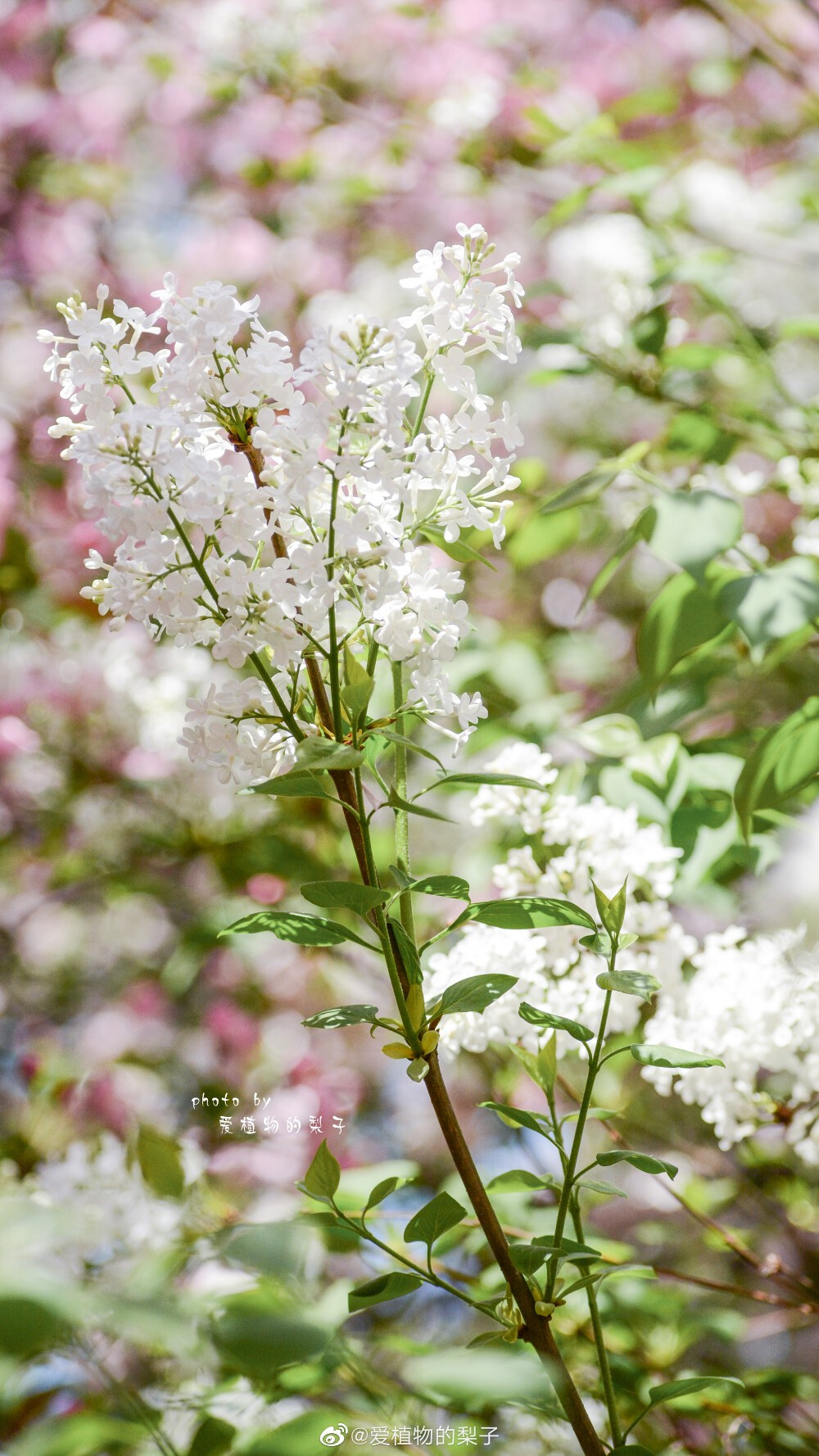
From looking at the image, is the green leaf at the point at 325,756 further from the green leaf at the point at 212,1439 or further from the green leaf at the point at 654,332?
the green leaf at the point at 654,332

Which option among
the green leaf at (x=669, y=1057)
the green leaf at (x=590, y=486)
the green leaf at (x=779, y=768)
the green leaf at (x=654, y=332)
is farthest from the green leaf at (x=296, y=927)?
the green leaf at (x=654, y=332)

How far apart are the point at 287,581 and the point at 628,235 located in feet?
2.38

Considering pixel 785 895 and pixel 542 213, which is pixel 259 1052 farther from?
pixel 542 213

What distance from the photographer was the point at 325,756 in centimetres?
29

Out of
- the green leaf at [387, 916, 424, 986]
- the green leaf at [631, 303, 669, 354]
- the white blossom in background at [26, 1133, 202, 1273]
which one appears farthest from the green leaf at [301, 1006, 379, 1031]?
the green leaf at [631, 303, 669, 354]

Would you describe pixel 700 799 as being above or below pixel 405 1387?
above

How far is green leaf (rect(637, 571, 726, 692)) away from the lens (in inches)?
19.2

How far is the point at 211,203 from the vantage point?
1.41 meters

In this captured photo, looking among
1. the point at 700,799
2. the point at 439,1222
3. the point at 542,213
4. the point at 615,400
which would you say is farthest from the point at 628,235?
the point at 439,1222

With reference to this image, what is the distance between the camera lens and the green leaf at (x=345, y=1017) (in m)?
0.32

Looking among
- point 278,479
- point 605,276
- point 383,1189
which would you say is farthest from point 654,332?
point 383,1189

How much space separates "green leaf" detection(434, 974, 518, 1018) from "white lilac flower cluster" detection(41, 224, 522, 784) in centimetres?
9

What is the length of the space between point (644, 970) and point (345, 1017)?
7.9 inches

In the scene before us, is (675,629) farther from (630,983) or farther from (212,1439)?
(212,1439)
